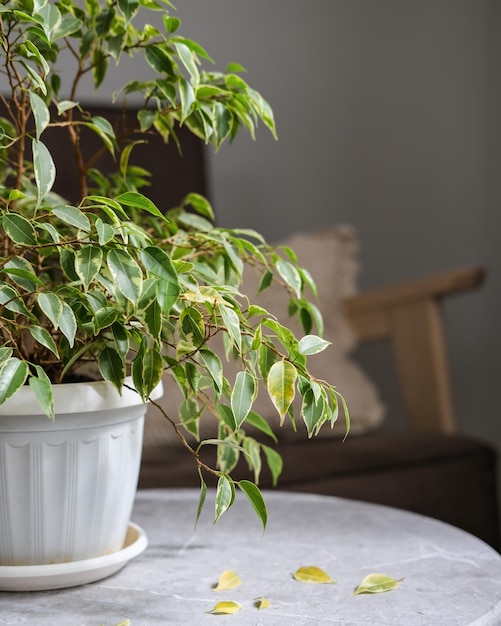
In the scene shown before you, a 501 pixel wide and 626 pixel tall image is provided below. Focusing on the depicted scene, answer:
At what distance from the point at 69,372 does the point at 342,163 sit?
66.5 inches

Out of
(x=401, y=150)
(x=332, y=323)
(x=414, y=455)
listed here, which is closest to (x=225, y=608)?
(x=414, y=455)

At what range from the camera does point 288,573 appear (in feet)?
2.31

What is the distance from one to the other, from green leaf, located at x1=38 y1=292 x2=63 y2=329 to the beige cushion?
36.3 inches

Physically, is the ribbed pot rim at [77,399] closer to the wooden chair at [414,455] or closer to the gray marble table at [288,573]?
the gray marble table at [288,573]

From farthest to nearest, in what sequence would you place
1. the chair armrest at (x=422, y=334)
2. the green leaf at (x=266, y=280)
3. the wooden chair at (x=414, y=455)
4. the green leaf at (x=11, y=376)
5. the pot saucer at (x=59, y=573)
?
the chair armrest at (x=422, y=334), the wooden chair at (x=414, y=455), the green leaf at (x=266, y=280), the pot saucer at (x=59, y=573), the green leaf at (x=11, y=376)

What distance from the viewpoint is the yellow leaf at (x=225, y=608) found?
0.61 m

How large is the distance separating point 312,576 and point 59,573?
7.7 inches

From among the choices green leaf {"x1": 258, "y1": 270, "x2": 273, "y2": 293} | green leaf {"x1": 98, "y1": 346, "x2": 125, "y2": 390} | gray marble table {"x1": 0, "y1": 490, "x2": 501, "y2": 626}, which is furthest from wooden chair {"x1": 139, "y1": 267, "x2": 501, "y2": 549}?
green leaf {"x1": 98, "y1": 346, "x2": 125, "y2": 390}

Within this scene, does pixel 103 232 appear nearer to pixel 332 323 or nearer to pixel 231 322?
pixel 231 322

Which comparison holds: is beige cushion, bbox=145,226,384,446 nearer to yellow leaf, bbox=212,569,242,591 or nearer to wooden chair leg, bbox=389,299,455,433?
wooden chair leg, bbox=389,299,455,433

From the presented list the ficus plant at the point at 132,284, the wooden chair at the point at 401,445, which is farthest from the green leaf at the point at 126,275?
the wooden chair at the point at 401,445

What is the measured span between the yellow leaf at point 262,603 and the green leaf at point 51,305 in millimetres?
246

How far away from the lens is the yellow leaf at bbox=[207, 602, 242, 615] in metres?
A: 0.61

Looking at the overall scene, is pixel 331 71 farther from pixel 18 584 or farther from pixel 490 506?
pixel 18 584
